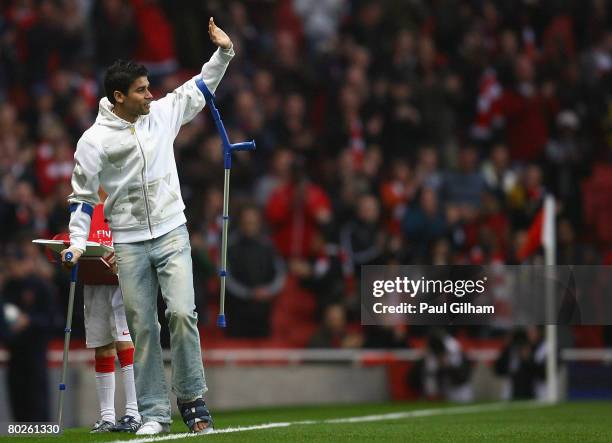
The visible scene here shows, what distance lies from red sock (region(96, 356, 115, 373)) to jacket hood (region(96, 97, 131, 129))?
200cm

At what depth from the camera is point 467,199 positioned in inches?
878

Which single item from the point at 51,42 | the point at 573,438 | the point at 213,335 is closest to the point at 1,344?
the point at 213,335

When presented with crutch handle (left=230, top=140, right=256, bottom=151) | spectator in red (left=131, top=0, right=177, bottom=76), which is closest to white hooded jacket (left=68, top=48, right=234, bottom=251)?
crutch handle (left=230, top=140, right=256, bottom=151)

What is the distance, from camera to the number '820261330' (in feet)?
36.6

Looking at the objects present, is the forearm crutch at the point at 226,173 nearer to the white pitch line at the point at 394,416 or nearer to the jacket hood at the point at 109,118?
the jacket hood at the point at 109,118

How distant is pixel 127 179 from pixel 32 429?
1.83 metres

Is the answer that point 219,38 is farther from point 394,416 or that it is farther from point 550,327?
point 550,327

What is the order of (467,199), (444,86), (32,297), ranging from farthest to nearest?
(444,86)
(467,199)
(32,297)

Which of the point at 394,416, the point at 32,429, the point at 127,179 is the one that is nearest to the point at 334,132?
the point at 394,416

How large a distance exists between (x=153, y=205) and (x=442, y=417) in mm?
4692

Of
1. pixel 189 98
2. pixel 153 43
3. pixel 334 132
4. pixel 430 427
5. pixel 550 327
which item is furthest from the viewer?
pixel 153 43

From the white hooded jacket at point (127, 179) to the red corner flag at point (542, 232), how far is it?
9.76 metres

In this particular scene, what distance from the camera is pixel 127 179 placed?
1112 cm

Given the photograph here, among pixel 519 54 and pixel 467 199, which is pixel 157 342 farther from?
pixel 519 54
